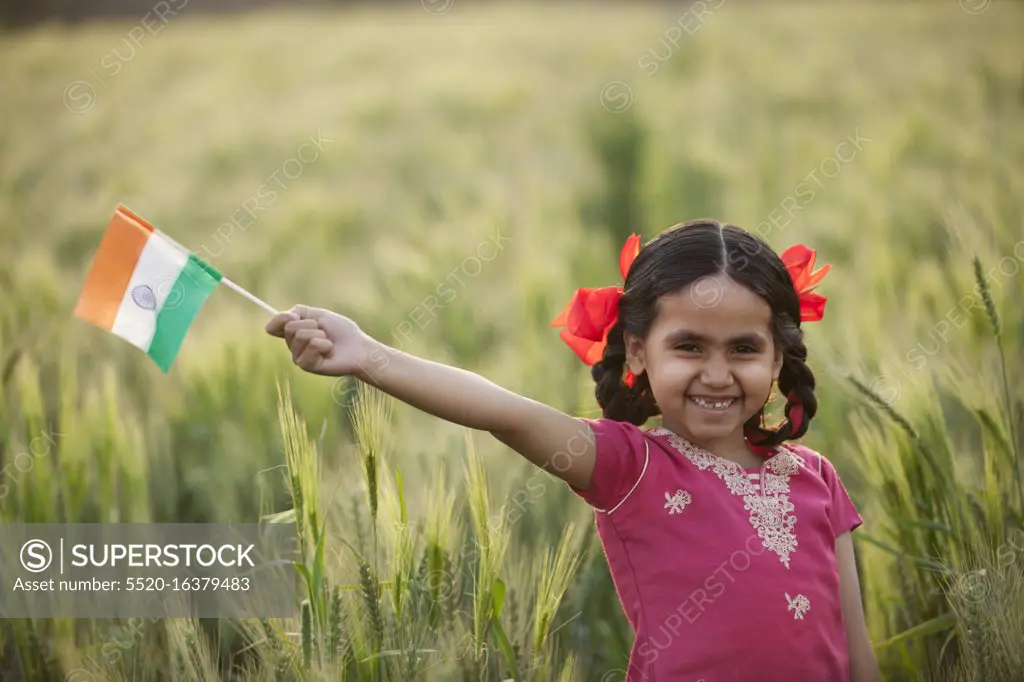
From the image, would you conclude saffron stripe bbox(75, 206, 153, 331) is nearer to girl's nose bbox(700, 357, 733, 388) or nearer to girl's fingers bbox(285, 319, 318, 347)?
girl's fingers bbox(285, 319, 318, 347)

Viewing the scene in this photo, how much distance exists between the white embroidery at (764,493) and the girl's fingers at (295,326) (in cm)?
55

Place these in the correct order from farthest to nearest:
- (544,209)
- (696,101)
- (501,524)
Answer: (696,101) → (544,209) → (501,524)

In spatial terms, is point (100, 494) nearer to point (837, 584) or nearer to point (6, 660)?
point (6, 660)

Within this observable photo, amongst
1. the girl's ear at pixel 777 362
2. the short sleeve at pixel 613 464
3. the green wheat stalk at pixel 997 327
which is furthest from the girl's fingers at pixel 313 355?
the green wheat stalk at pixel 997 327

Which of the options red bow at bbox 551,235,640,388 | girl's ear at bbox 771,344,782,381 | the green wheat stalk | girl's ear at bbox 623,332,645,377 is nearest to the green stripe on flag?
red bow at bbox 551,235,640,388

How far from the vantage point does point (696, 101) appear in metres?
5.44

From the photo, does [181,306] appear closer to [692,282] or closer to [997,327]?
[692,282]

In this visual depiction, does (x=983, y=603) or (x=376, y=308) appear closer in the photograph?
(x=983, y=603)

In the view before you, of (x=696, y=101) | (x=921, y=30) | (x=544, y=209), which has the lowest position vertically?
(x=544, y=209)

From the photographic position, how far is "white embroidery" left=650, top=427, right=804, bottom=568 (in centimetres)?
145

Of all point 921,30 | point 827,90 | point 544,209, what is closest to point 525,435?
point 544,209

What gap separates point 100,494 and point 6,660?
0.32 metres

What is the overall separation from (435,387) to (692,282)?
0.43 m

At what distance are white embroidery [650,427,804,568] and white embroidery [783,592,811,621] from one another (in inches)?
1.8
